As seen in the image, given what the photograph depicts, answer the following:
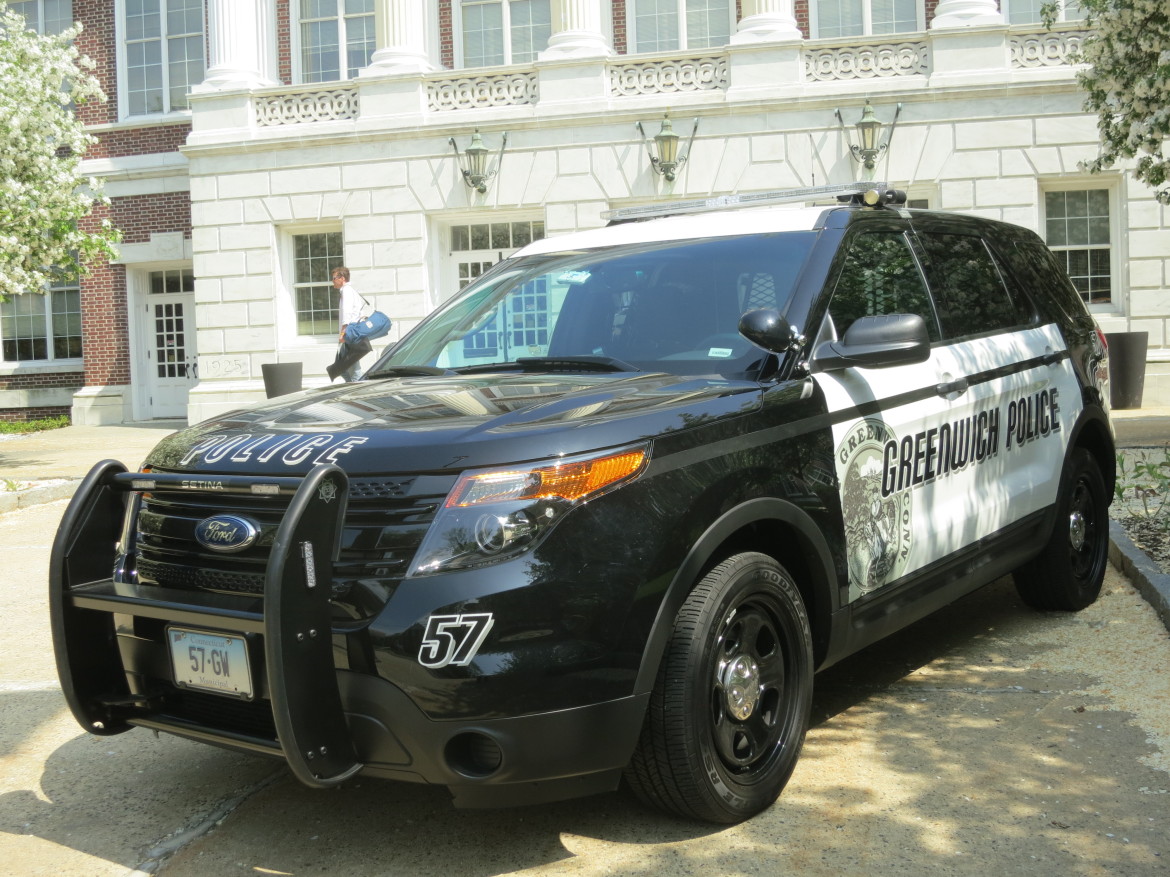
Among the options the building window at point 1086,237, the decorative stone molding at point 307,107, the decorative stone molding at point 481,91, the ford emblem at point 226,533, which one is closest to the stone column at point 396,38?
the decorative stone molding at point 481,91

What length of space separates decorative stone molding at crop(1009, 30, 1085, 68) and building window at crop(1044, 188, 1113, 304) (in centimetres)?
200

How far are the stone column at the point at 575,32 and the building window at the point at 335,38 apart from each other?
4114mm

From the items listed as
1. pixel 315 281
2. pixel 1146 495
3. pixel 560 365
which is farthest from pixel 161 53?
pixel 560 365

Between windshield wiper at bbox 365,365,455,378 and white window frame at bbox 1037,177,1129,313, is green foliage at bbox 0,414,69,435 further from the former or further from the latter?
windshield wiper at bbox 365,365,455,378

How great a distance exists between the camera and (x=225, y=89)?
22.0m

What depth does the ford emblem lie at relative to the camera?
11.0 ft

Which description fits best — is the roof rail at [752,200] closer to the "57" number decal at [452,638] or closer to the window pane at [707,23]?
the "57" number decal at [452,638]

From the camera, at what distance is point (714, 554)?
369 centimetres

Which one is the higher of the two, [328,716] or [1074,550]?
[328,716]

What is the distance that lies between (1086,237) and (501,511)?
1880 centimetres

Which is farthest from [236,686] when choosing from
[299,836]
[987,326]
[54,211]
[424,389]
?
[54,211]

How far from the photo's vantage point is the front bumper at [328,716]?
3100 millimetres

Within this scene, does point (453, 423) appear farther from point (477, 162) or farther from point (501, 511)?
point (477, 162)

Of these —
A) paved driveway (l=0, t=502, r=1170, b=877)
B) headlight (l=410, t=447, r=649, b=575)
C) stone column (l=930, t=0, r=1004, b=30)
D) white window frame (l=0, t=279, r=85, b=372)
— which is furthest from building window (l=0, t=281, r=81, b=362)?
headlight (l=410, t=447, r=649, b=575)
